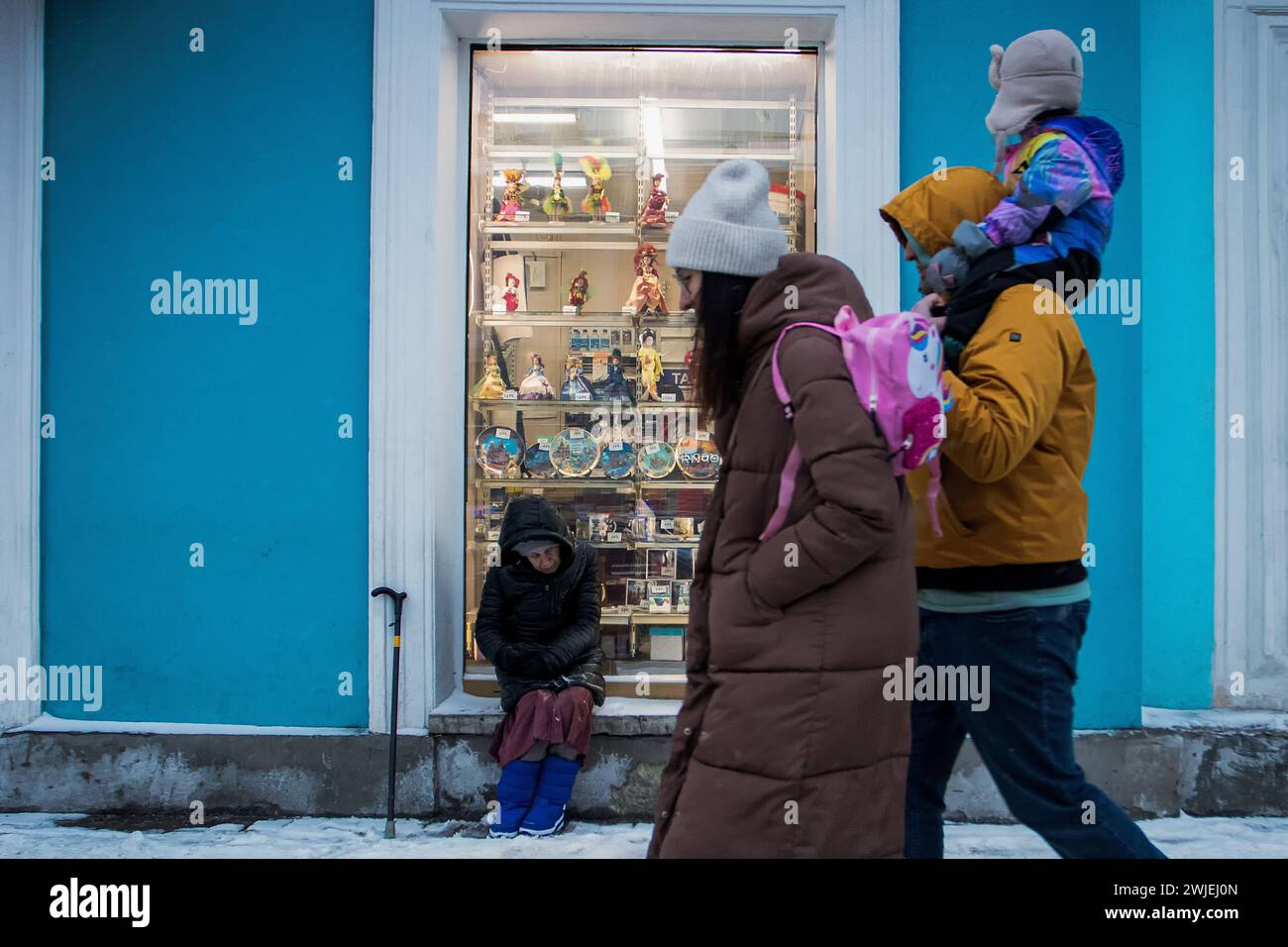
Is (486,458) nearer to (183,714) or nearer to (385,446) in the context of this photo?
(385,446)

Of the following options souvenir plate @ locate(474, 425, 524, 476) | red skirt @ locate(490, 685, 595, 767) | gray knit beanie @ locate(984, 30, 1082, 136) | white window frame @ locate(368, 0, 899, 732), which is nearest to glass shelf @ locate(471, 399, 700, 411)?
souvenir plate @ locate(474, 425, 524, 476)

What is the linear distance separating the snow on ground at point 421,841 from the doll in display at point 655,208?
2.72m

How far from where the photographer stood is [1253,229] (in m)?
4.53

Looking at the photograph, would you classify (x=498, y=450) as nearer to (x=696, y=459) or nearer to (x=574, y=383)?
(x=574, y=383)

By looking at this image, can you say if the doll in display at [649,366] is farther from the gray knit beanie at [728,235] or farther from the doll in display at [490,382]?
the gray knit beanie at [728,235]

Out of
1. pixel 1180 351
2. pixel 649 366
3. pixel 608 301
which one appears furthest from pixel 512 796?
pixel 1180 351

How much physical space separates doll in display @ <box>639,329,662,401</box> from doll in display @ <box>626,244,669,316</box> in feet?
0.35

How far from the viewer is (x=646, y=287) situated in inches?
194

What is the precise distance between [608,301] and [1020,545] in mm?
A: 3062

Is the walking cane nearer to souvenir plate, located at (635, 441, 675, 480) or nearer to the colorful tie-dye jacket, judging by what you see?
souvenir plate, located at (635, 441, 675, 480)

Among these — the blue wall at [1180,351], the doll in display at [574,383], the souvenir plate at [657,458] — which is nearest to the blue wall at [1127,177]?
the blue wall at [1180,351]

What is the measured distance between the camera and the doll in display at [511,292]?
Result: 4875 millimetres

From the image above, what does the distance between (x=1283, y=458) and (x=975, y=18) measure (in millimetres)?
2325

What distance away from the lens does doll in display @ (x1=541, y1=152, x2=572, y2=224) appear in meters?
4.93
